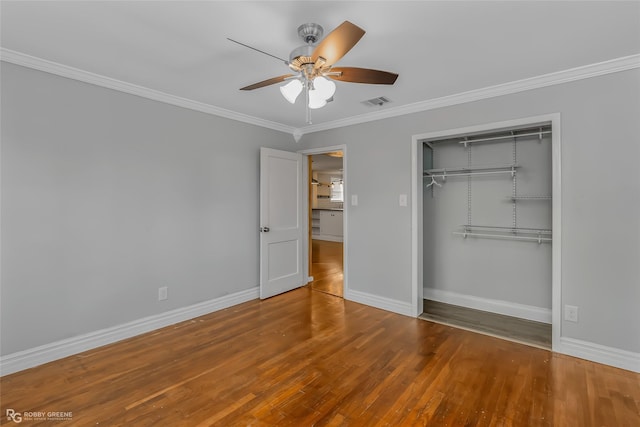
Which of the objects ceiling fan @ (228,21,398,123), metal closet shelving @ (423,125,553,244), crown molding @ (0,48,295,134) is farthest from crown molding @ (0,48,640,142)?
ceiling fan @ (228,21,398,123)

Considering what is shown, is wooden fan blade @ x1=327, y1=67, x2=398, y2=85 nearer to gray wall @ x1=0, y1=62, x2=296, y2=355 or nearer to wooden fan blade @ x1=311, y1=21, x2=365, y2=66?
wooden fan blade @ x1=311, y1=21, x2=365, y2=66

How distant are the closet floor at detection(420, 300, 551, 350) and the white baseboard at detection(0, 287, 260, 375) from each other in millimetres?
2465

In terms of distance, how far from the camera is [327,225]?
9.66 m

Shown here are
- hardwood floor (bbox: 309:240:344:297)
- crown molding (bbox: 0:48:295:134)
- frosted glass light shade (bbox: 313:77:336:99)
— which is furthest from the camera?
hardwood floor (bbox: 309:240:344:297)

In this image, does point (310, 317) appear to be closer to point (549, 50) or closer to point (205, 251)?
point (205, 251)

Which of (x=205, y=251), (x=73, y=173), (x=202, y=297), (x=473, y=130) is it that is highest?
(x=473, y=130)

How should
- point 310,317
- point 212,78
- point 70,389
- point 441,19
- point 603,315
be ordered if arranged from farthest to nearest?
point 310,317
point 212,78
point 603,315
point 70,389
point 441,19

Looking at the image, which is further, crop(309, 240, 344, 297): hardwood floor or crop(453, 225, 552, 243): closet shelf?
crop(309, 240, 344, 297): hardwood floor

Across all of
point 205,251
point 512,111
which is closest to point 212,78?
point 205,251

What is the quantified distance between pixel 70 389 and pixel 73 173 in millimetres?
1672

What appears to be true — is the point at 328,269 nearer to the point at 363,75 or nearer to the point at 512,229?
the point at 512,229

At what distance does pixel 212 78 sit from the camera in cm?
273

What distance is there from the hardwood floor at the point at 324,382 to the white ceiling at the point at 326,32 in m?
2.41

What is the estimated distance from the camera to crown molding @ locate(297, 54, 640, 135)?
2.38 metres
